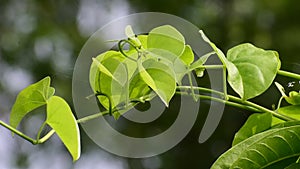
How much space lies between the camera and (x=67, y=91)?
1248 mm

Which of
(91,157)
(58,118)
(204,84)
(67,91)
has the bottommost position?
(91,157)

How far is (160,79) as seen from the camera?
0.21 metres

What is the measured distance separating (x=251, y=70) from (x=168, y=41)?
0.04m

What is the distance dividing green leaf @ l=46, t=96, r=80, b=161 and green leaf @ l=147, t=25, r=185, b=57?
4cm

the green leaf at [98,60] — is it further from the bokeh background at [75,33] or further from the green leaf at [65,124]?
the bokeh background at [75,33]

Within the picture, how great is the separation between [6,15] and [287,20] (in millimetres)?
815

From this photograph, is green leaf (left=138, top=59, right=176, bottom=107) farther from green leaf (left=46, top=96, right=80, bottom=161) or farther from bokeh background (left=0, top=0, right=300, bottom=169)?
bokeh background (left=0, top=0, right=300, bottom=169)

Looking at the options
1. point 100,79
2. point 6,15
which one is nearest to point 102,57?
point 100,79

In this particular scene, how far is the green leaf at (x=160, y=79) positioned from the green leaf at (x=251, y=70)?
2 centimetres

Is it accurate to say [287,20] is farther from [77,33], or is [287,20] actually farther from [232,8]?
[77,33]

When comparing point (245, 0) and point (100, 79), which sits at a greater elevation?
point (100, 79)

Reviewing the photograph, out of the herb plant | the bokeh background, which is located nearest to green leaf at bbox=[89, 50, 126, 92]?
the herb plant

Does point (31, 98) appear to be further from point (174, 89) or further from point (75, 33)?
point (75, 33)

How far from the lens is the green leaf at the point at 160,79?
0.21m
